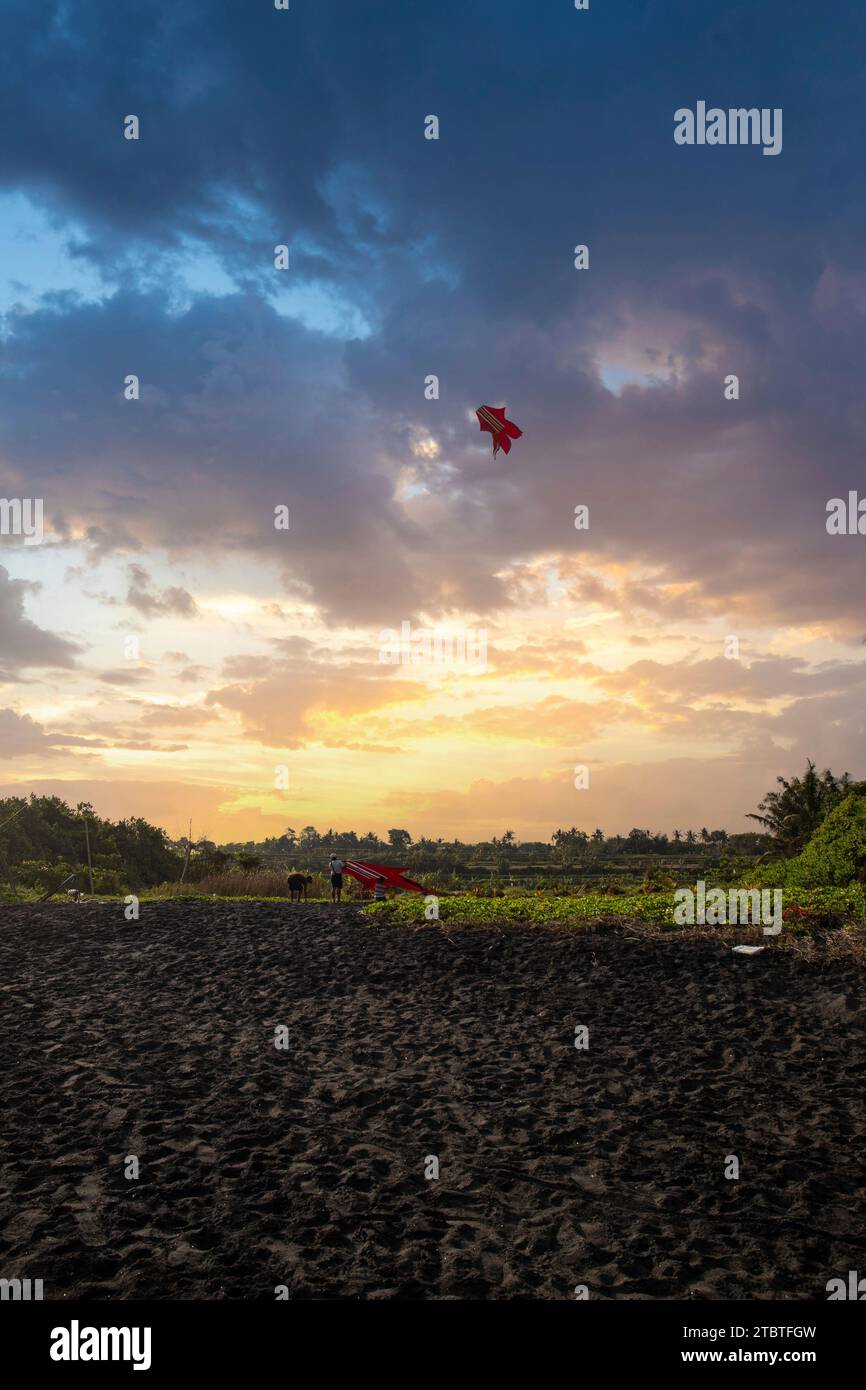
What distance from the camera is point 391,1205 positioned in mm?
6227

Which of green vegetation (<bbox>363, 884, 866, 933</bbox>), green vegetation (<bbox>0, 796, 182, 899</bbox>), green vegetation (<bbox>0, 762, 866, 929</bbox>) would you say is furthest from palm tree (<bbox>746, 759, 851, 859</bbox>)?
green vegetation (<bbox>0, 796, 182, 899</bbox>)

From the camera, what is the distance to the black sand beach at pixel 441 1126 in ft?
18.0

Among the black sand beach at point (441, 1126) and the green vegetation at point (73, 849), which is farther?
the green vegetation at point (73, 849)

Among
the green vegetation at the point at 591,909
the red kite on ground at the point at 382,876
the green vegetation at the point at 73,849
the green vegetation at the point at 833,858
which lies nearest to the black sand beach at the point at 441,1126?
the green vegetation at the point at 591,909

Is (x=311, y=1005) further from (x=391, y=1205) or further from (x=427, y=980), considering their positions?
(x=391, y=1205)

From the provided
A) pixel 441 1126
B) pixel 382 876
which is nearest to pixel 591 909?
pixel 382 876

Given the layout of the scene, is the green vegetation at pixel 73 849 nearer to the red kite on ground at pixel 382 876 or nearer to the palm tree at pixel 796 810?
the red kite on ground at pixel 382 876

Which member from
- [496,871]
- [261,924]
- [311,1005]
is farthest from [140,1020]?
[496,871]

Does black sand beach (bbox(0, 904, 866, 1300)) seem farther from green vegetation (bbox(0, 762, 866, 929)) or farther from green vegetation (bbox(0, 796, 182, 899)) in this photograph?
green vegetation (bbox(0, 796, 182, 899))

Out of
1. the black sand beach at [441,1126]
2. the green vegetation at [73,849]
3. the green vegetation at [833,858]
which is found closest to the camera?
the black sand beach at [441,1126]

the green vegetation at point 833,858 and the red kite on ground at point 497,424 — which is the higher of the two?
the red kite on ground at point 497,424

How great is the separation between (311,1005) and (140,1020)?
232cm

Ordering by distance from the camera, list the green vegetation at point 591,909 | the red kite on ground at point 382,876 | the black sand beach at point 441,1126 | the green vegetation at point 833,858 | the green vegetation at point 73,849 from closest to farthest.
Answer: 1. the black sand beach at point 441,1126
2. the green vegetation at point 591,909
3. the green vegetation at point 833,858
4. the red kite on ground at point 382,876
5. the green vegetation at point 73,849

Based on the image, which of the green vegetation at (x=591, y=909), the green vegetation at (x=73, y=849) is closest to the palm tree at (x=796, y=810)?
the green vegetation at (x=591, y=909)
